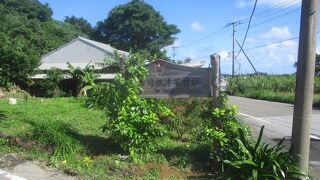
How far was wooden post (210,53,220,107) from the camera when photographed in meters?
7.95

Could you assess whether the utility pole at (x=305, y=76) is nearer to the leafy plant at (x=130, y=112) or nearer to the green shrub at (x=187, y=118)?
the leafy plant at (x=130, y=112)

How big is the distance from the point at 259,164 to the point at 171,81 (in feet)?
7.93

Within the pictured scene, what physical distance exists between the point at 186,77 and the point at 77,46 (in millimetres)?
35049

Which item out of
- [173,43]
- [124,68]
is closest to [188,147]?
[124,68]

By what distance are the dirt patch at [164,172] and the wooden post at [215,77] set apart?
135cm

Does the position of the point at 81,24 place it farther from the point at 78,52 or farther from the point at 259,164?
the point at 259,164

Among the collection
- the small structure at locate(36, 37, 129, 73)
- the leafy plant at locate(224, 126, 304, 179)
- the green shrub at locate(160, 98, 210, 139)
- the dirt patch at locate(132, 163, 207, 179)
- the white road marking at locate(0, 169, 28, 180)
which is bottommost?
the white road marking at locate(0, 169, 28, 180)

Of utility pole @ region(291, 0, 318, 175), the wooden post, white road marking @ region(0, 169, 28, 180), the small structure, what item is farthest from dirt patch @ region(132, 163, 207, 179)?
the small structure

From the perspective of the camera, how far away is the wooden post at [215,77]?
313 inches

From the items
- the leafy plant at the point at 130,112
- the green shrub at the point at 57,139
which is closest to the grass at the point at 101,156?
the green shrub at the point at 57,139

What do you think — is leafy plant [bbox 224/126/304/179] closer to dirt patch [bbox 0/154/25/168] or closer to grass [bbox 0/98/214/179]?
grass [bbox 0/98/214/179]

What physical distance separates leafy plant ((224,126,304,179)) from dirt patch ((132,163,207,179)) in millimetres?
608

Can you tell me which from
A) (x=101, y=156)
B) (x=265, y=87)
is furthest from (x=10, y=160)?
(x=265, y=87)

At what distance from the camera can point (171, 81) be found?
27.9 ft
